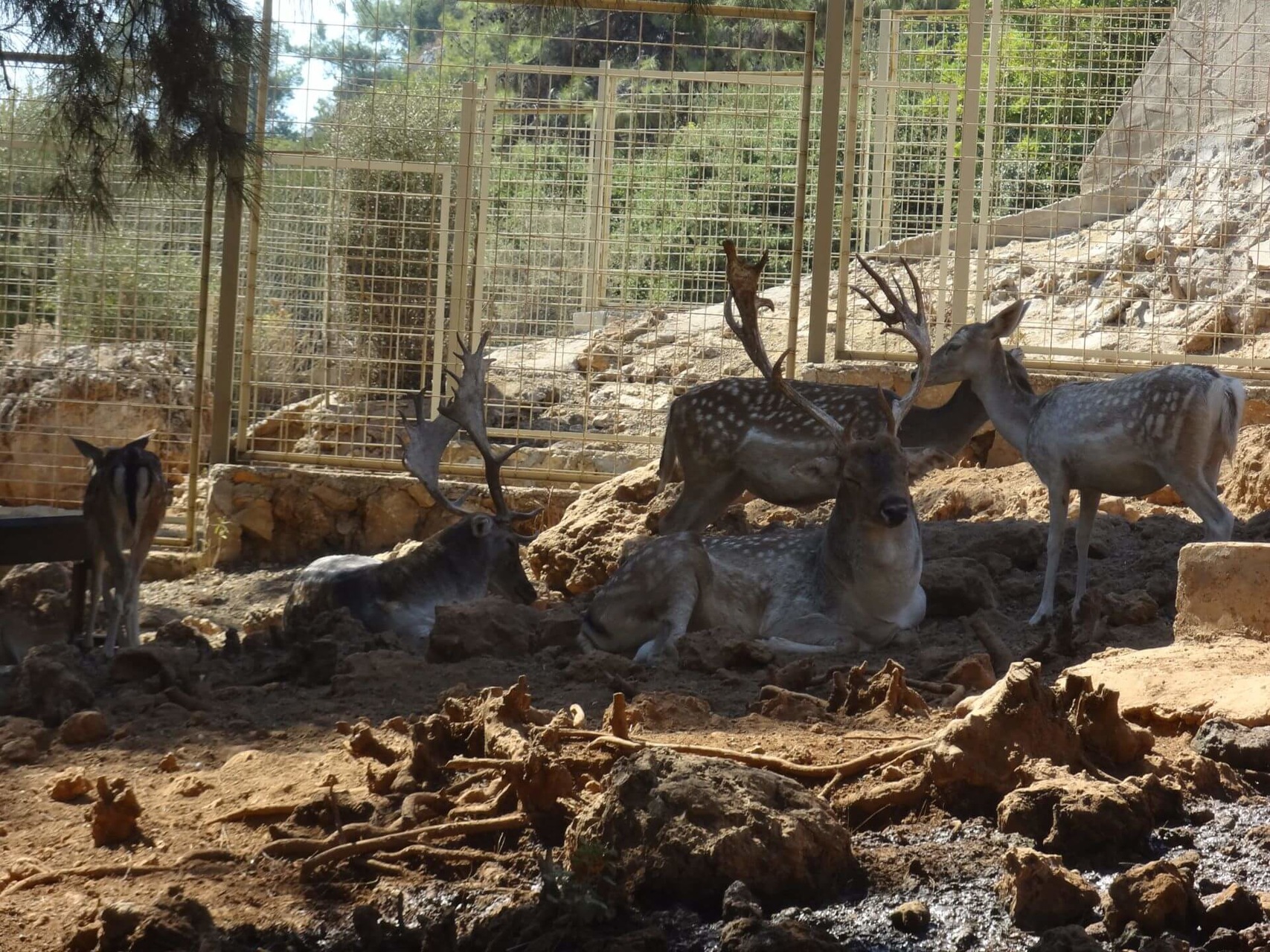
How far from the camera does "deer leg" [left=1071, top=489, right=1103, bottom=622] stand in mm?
7496

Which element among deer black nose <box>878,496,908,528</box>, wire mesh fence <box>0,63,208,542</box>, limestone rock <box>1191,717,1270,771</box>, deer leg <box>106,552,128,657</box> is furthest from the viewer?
wire mesh fence <box>0,63,208,542</box>

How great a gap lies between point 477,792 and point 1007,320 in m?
4.94

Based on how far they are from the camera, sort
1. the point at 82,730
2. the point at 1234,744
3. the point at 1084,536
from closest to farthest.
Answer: the point at 1234,744 → the point at 82,730 → the point at 1084,536

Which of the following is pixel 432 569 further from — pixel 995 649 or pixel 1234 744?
pixel 1234 744

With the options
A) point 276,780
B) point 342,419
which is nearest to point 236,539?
point 342,419

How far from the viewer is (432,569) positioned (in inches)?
322

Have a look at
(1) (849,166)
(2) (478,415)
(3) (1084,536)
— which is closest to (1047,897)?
(3) (1084,536)

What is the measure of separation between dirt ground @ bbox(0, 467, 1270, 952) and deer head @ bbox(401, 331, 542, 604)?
3.78ft

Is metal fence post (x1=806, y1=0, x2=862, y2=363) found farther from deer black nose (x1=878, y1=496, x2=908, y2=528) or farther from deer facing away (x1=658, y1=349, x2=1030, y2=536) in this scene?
deer black nose (x1=878, y1=496, x2=908, y2=528)

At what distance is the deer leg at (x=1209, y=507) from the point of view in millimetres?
7316

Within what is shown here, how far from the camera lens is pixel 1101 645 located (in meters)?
6.21

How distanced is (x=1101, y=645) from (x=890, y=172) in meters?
6.00

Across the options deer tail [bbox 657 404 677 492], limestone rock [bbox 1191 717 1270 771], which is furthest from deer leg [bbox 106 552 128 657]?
limestone rock [bbox 1191 717 1270 771]

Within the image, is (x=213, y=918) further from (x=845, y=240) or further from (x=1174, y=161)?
(x=1174, y=161)
